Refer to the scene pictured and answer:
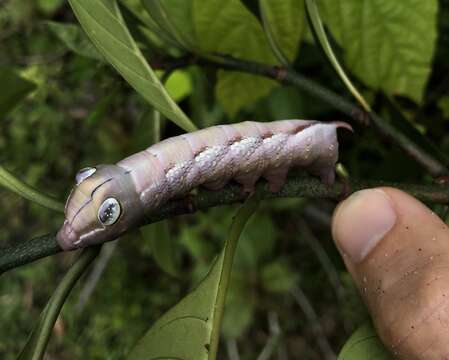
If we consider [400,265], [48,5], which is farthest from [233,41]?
[48,5]

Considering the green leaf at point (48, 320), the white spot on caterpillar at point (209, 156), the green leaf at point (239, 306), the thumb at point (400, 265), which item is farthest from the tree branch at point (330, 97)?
the green leaf at point (239, 306)

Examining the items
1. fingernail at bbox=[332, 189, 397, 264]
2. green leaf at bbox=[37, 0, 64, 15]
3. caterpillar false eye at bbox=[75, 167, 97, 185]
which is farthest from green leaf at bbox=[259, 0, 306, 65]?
green leaf at bbox=[37, 0, 64, 15]

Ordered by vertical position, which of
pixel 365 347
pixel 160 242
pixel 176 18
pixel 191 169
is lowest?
pixel 160 242

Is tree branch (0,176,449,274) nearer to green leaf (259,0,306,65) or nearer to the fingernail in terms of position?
the fingernail

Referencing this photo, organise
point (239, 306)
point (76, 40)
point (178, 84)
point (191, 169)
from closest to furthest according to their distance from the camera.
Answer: point (191, 169)
point (76, 40)
point (178, 84)
point (239, 306)

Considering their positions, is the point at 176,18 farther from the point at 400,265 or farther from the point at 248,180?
the point at 400,265

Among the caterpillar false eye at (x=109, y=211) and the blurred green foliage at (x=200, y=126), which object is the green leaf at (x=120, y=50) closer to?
the caterpillar false eye at (x=109, y=211)
